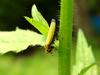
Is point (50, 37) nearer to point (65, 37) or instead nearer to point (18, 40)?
point (65, 37)

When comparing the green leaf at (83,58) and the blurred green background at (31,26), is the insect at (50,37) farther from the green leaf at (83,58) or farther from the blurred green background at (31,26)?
the blurred green background at (31,26)

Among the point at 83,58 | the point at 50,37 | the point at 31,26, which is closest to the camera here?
the point at 50,37

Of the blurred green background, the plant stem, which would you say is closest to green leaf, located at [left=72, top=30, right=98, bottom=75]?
the plant stem

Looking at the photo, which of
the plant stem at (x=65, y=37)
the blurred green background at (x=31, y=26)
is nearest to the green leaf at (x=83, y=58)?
the plant stem at (x=65, y=37)

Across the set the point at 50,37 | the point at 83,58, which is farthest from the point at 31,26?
the point at 50,37

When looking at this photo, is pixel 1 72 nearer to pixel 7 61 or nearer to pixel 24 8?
pixel 7 61

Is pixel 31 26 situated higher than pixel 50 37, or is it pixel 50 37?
pixel 50 37

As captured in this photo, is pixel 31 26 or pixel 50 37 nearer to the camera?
pixel 50 37
